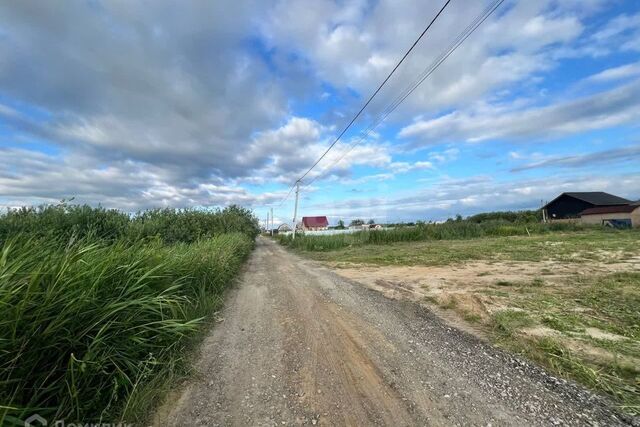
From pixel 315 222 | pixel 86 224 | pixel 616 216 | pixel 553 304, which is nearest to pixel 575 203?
pixel 616 216

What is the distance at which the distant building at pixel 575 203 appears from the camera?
42.2 m

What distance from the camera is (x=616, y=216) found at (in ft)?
116

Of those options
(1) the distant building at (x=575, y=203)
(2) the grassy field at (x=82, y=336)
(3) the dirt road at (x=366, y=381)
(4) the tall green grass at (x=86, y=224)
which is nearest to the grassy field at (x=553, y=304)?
(3) the dirt road at (x=366, y=381)

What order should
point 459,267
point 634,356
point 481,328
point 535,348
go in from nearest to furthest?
point 634,356, point 535,348, point 481,328, point 459,267

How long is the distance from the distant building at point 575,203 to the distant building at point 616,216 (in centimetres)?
348

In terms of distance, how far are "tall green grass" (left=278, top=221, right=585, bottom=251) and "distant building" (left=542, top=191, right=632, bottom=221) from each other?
1233cm

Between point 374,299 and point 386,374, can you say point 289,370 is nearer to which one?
point 386,374

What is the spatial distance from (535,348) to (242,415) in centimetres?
375

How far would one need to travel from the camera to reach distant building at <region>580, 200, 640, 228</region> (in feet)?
109

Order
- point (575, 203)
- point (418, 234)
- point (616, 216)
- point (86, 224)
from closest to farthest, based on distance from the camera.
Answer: point (86, 224) < point (418, 234) < point (616, 216) < point (575, 203)

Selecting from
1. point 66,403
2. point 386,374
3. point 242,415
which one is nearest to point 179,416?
point 242,415

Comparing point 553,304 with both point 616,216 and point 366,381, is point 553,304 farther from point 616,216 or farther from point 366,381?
point 616,216

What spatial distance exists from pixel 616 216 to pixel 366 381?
47.3 m

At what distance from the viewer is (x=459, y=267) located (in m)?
11.8
